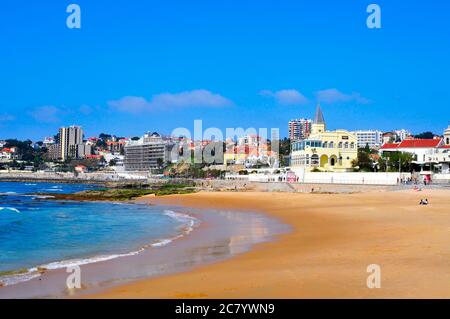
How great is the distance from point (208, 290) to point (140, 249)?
280 inches

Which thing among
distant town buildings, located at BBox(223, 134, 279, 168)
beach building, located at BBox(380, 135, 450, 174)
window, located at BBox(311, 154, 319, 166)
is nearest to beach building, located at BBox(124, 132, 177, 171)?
distant town buildings, located at BBox(223, 134, 279, 168)

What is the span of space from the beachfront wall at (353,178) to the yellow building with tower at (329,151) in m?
10.1

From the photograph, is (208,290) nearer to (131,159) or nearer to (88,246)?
(88,246)

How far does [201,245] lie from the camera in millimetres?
16922

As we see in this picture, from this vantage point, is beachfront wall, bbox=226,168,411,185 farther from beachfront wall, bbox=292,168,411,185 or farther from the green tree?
the green tree

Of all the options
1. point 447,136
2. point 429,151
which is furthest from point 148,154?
point 447,136

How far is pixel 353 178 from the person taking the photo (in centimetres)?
5178

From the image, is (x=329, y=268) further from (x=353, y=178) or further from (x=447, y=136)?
(x=447, y=136)

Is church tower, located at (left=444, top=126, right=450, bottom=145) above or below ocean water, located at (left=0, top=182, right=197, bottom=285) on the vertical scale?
above

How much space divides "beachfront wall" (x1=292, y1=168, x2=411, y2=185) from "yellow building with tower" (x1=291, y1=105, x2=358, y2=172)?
33.0 feet

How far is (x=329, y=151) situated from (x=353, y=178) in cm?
1795

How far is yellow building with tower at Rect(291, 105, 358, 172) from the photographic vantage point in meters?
68.3

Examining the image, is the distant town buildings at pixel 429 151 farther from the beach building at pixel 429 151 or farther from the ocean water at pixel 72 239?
the ocean water at pixel 72 239
